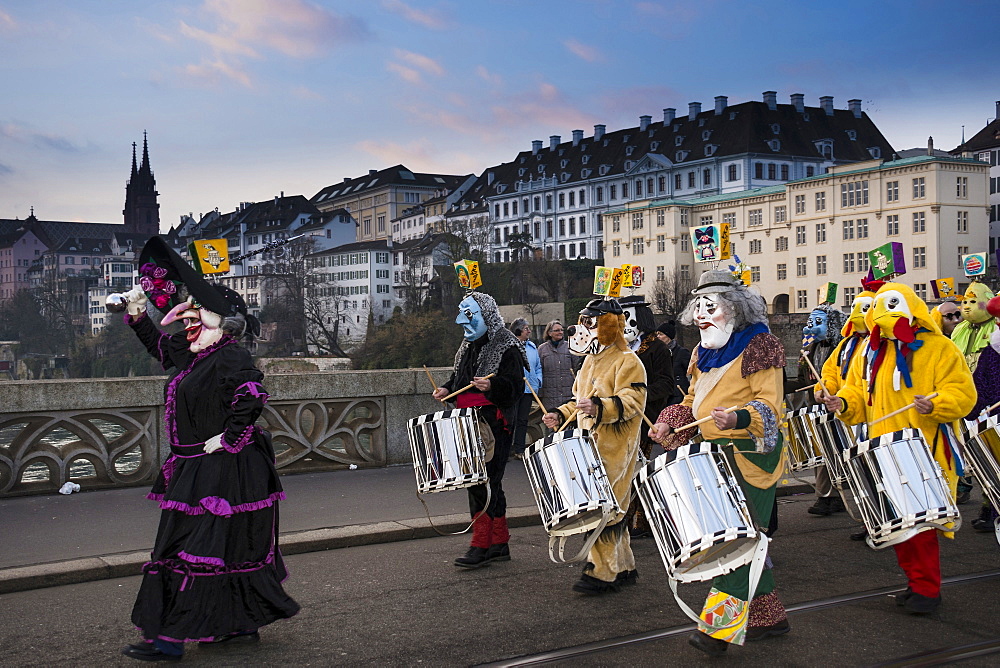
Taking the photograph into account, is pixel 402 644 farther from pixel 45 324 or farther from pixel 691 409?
pixel 45 324

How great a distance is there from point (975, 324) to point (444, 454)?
6030mm

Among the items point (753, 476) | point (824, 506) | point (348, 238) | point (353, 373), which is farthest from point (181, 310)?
point (348, 238)

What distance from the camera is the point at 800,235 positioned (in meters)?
96.1

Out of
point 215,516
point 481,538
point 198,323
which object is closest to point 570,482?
point 481,538

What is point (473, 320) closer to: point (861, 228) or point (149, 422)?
point (149, 422)

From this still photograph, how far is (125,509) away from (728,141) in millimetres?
102729

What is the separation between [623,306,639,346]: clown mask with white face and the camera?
27.7ft

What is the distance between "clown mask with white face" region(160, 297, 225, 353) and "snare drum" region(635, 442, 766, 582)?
2406mm

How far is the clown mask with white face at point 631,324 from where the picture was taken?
846 centimetres

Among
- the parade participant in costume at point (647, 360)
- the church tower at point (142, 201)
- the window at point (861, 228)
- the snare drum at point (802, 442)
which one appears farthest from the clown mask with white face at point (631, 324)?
the church tower at point (142, 201)

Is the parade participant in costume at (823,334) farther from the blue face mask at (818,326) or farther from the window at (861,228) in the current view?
the window at (861,228)

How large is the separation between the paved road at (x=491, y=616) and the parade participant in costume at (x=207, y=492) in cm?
25

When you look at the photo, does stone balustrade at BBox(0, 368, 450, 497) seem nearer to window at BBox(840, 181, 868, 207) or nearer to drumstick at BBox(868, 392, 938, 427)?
drumstick at BBox(868, 392, 938, 427)

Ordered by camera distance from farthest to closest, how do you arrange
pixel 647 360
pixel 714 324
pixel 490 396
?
pixel 647 360
pixel 490 396
pixel 714 324
